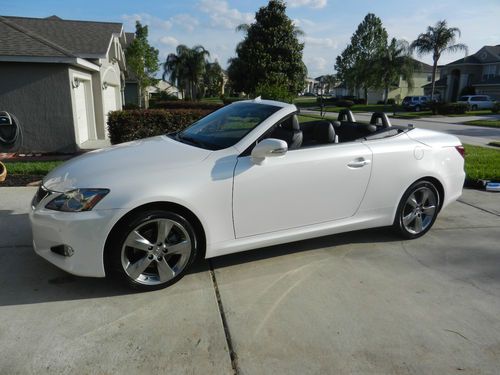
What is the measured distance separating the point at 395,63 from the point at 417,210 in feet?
148

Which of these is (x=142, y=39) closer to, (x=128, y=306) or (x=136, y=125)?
(x=136, y=125)

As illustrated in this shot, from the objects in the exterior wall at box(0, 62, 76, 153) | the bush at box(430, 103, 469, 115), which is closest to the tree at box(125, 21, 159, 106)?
the exterior wall at box(0, 62, 76, 153)

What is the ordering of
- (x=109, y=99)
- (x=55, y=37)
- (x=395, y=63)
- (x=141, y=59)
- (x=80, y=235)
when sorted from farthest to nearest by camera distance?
(x=395, y=63) < (x=141, y=59) < (x=109, y=99) < (x=55, y=37) < (x=80, y=235)

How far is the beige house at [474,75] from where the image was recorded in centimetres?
4961

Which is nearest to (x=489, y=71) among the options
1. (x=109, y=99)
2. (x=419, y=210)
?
(x=109, y=99)

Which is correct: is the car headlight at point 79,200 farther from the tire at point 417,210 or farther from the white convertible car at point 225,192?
the tire at point 417,210

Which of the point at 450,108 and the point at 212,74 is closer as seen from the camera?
the point at 450,108

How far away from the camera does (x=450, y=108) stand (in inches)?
1379

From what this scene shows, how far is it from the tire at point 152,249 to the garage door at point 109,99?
12.1 metres

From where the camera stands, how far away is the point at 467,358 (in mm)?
2664

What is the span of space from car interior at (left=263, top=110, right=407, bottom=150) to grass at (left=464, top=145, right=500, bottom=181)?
3.58m

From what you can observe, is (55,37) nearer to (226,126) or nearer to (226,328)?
(226,126)

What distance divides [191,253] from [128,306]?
638 mm

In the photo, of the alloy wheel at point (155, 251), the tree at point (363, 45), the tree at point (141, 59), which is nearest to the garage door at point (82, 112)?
the alloy wheel at point (155, 251)
